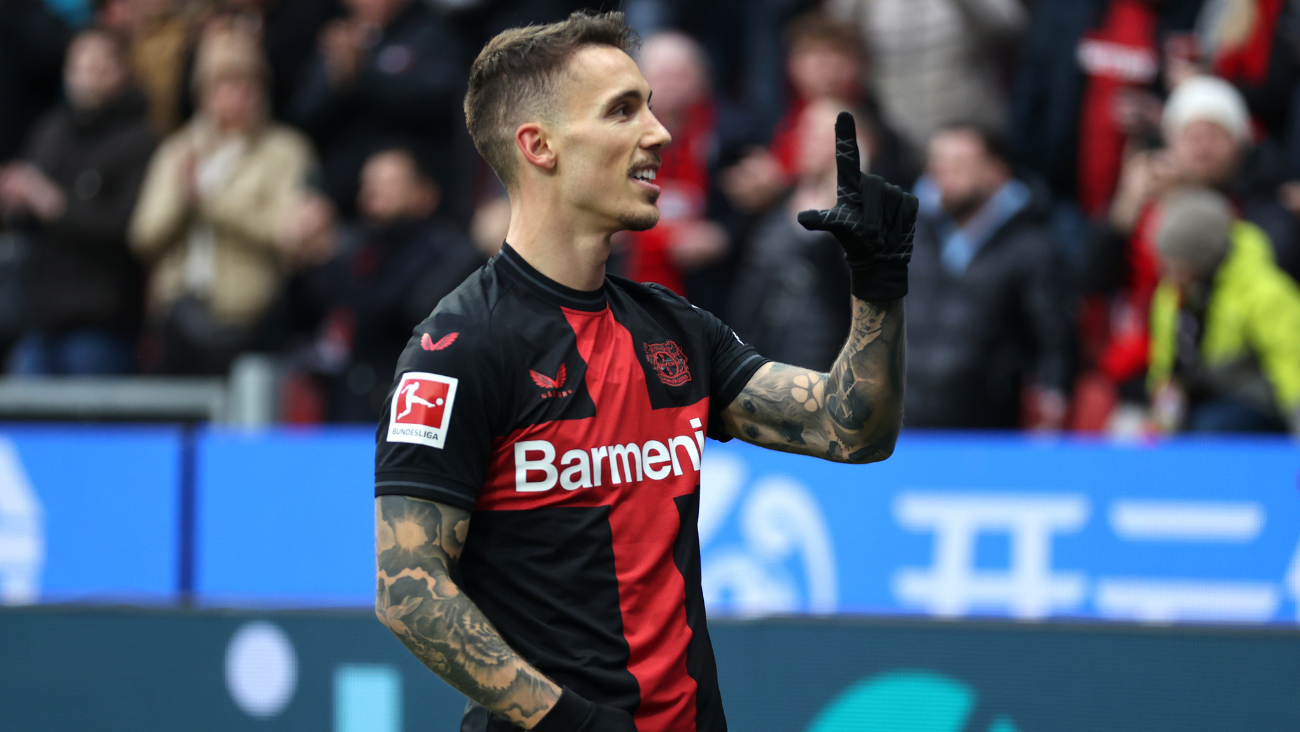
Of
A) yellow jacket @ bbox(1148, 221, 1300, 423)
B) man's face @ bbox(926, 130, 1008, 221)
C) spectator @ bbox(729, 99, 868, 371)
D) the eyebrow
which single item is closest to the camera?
the eyebrow

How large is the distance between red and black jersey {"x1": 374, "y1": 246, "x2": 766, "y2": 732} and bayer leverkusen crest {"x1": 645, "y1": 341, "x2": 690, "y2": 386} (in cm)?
4

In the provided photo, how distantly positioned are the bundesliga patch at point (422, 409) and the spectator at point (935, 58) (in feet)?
18.7

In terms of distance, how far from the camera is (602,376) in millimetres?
Result: 2736

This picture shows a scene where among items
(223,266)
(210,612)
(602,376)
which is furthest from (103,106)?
(602,376)

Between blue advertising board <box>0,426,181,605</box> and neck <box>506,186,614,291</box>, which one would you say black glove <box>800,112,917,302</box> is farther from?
blue advertising board <box>0,426,181,605</box>

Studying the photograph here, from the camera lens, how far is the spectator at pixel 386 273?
25.4ft

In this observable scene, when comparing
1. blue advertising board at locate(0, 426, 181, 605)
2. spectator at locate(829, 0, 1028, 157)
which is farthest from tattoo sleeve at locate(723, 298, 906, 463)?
spectator at locate(829, 0, 1028, 157)

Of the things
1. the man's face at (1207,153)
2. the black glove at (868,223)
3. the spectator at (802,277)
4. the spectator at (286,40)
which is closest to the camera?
the black glove at (868,223)

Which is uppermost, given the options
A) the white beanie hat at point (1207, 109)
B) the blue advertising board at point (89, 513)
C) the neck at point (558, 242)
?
the white beanie hat at point (1207, 109)

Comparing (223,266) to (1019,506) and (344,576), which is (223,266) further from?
(1019,506)

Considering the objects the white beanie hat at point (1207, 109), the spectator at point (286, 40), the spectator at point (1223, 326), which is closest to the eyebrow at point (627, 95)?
the spectator at point (1223, 326)

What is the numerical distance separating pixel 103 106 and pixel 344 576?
380cm

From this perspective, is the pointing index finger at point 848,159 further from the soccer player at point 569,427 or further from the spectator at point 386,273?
the spectator at point 386,273

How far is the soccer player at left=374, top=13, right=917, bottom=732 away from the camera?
251 cm
